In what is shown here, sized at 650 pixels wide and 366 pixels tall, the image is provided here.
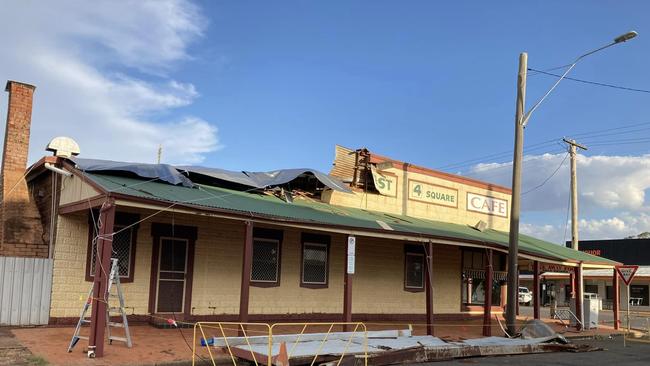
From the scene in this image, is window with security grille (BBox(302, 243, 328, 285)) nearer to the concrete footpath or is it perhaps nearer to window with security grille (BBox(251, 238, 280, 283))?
window with security grille (BBox(251, 238, 280, 283))

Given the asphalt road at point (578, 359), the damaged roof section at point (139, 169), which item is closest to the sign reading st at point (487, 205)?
the asphalt road at point (578, 359)

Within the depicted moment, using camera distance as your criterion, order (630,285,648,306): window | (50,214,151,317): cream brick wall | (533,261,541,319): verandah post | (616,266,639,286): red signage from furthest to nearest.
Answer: (630,285,648,306): window
(616,266,639,286): red signage
(533,261,541,319): verandah post
(50,214,151,317): cream brick wall

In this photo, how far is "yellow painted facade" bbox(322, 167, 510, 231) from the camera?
1986cm

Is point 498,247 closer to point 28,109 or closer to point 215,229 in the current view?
point 215,229

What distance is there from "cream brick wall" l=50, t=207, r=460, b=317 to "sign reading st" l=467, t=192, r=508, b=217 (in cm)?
248

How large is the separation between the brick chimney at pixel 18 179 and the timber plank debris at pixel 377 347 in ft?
23.1

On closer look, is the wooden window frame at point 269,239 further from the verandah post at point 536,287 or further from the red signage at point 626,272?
the red signage at point 626,272

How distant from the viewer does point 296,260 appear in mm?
18172

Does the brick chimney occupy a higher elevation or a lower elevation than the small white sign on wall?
higher

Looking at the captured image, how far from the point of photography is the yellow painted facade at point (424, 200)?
19.9m

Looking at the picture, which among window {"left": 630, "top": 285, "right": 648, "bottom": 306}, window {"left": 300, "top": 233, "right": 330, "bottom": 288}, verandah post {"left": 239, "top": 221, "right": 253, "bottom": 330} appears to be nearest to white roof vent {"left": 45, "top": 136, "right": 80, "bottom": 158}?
verandah post {"left": 239, "top": 221, "right": 253, "bottom": 330}

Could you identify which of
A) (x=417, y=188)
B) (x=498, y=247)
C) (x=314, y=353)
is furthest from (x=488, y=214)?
(x=314, y=353)

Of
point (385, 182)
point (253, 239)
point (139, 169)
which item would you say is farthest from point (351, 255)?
point (385, 182)

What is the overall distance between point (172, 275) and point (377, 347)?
6.29m
